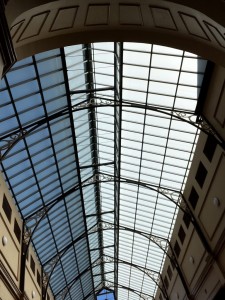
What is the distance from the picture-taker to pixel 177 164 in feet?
96.7

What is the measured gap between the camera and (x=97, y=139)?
31.0 metres

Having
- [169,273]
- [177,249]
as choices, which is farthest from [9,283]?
[169,273]

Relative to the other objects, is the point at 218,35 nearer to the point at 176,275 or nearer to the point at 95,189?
the point at 95,189

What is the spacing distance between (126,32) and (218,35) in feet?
13.7

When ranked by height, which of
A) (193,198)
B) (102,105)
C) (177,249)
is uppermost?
(102,105)

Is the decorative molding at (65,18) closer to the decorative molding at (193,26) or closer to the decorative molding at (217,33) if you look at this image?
the decorative molding at (193,26)

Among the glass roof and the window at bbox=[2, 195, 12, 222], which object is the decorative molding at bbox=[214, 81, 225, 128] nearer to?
the glass roof

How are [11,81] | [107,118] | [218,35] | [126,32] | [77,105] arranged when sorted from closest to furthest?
[126,32] → [218,35] → [11,81] → [77,105] → [107,118]

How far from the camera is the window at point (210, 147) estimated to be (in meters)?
23.8

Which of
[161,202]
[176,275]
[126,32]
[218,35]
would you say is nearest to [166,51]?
[218,35]

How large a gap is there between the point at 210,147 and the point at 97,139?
1081 cm

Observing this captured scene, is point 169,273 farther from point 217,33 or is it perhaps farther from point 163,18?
point 163,18

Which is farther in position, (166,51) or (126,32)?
(166,51)

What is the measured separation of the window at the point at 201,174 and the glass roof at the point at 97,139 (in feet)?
5.91
